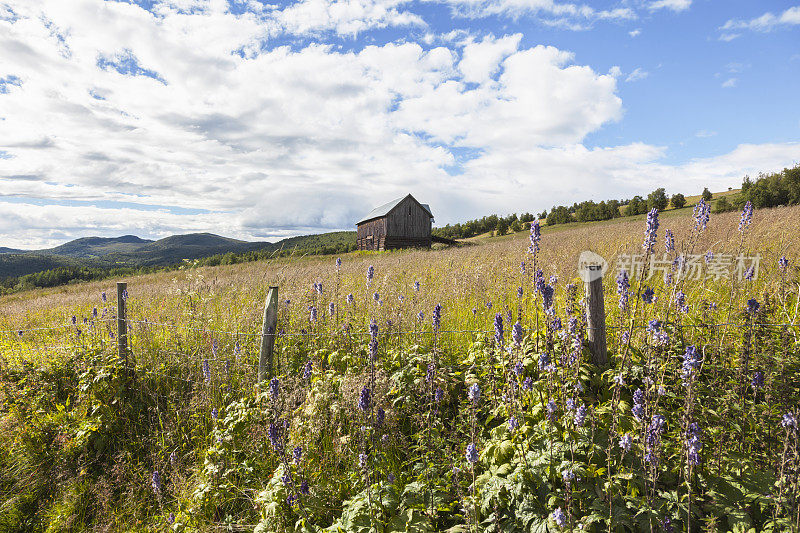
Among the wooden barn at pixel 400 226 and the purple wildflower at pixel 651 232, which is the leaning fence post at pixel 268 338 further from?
the wooden barn at pixel 400 226

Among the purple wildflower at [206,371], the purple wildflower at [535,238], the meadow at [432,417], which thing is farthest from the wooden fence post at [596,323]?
the purple wildflower at [206,371]

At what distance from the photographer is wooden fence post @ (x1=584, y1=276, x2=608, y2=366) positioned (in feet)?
14.4

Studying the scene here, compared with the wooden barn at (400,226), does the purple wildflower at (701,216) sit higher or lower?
lower

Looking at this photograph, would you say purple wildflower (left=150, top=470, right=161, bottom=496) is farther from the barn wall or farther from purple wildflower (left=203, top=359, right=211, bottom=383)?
the barn wall

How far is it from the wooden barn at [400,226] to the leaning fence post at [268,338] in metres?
37.0

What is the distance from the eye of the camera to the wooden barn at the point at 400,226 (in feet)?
141

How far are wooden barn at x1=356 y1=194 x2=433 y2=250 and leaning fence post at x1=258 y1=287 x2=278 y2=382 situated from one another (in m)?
37.0

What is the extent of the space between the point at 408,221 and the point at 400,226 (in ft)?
4.26

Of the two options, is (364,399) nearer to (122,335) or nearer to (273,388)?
(273,388)

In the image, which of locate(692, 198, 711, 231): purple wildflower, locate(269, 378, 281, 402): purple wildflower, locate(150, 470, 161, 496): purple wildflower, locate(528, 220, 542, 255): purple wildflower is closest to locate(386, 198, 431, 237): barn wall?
locate(692, 198, 711, 231): purple wildflower

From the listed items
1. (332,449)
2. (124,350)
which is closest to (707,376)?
(332,449)

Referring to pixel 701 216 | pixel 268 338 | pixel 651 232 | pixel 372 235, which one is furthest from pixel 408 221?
pixel 651 232

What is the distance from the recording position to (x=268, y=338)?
223 inches

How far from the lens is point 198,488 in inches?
172
